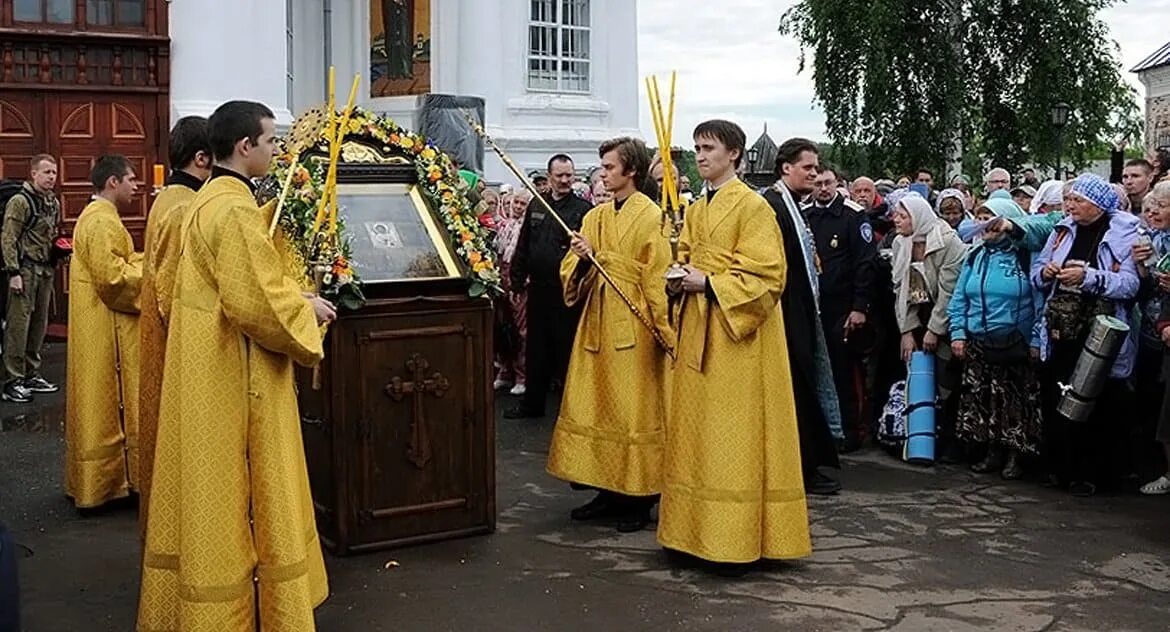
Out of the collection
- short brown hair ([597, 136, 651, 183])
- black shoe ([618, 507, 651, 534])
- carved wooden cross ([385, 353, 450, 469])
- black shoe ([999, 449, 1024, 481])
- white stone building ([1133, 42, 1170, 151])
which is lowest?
black shoe ([618, 507, 651, 534])

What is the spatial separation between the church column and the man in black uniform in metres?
6.83

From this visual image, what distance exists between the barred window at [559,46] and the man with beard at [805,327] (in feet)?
36.9

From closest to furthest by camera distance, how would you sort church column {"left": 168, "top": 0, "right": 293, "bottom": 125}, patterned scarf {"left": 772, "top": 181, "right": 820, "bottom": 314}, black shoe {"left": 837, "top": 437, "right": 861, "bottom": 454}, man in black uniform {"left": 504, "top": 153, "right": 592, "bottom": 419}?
patterned scarf {"left": 772, "top": 181, "right": 820, "bottom": 314} < black shoe {"left": 837, "top": 437, "right": 861, "bottom": 454} < man in black uniform {"left": 504, "top": 153, "right": 592, "bottom": 419} < church column {"left": 168, "top": 0, "right": 293, "bottom": 125}

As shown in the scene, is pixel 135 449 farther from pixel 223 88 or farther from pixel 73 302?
pixel 223 88

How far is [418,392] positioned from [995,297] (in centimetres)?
350

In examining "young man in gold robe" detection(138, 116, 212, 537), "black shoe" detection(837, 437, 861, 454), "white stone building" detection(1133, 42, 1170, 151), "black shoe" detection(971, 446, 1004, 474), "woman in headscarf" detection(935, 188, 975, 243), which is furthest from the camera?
"white stone building" detection(1133, 42, 1170, 151)

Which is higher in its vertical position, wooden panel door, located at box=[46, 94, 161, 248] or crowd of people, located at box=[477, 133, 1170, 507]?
wooden panel door, located at box=[46, 94, 161, 248]

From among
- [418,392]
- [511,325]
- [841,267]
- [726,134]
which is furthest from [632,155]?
[511,325]

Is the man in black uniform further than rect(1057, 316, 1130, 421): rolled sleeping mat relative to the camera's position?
Yes

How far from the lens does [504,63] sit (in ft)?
58.7

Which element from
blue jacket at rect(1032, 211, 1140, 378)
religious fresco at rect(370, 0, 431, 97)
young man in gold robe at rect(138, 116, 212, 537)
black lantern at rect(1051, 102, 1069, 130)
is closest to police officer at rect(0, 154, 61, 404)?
young man in gold robe at rect(138, 116, 212, 537)

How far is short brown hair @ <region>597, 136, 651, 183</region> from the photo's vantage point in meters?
6.66

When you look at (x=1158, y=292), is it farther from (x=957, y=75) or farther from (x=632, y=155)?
(x=957, y=75)

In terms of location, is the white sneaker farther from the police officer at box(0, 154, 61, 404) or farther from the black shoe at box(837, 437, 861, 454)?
the police officer at box(0, 154, 61, 404)
